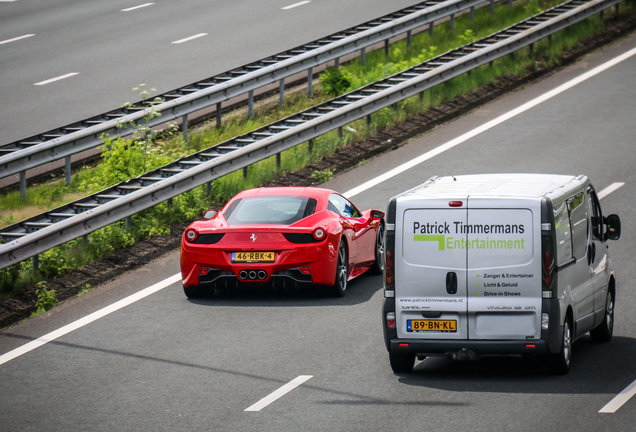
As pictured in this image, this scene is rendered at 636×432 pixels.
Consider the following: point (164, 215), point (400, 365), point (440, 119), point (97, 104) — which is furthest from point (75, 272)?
point (440, 119)

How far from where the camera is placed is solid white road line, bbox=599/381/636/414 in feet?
27.3

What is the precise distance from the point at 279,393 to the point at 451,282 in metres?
1.85

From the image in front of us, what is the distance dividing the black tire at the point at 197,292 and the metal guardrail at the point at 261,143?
6.13ft

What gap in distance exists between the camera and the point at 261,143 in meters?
17.5

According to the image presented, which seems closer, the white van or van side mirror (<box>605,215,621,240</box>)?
the white van

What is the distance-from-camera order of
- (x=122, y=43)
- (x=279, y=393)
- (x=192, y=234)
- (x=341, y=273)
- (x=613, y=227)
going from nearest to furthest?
(x=279, y=393) < (x=613, y=227) < (x=192, y=234) < (x=341, y=273) < (x=122, y=43)

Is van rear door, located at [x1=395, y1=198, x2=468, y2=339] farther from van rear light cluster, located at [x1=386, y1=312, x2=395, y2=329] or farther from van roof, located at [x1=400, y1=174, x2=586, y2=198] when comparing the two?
Result: van roof, located at [x1=400, y1=174, x2=586, y2=198]

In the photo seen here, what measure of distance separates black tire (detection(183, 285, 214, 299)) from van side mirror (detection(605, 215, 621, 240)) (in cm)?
473

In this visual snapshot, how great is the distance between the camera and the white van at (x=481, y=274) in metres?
9.18

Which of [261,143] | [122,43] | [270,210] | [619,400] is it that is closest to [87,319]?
[270,210]

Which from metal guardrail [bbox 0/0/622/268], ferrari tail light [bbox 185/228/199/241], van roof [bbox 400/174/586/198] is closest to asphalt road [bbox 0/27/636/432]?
ferrari tail light [bbox 185/228/199/241]

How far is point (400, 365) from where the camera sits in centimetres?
968

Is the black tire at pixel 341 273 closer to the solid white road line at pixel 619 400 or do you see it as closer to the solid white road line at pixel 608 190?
the solid white road line at pixel 619 400

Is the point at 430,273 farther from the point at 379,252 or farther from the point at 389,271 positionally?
the point at 379,252
